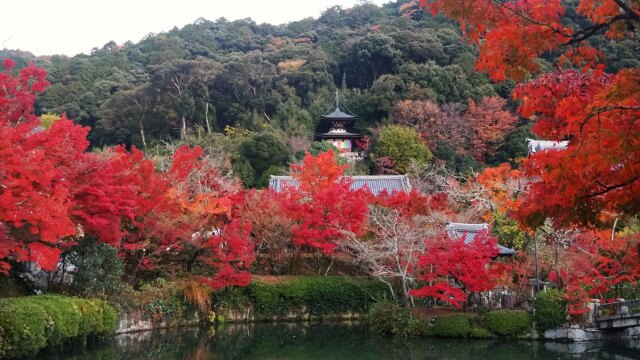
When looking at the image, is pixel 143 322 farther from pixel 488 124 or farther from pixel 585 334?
pixel 488 124

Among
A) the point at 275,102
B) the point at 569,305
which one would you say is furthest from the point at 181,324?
the point at 275,102

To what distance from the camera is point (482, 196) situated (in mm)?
23109

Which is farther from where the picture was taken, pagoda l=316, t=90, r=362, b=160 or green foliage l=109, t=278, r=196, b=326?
pagoda l=316, t=90, r=362, b=160

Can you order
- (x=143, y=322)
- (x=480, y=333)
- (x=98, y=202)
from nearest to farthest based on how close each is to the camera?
(x=98, y=202)
(x=480, y=333)
(x=143, y=322)

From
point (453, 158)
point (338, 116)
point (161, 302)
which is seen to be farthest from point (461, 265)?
point (338, 116)

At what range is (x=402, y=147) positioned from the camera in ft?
109

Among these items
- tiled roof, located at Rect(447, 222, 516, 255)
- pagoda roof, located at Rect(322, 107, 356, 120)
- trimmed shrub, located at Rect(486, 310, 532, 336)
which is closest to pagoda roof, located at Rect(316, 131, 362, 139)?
pagoda roof, located at Rect(322, 107, 356, 120)

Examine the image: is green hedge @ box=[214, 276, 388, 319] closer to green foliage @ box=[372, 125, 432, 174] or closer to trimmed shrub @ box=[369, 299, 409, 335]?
trimmed shrub @ box=[369, 299, 409, 335]

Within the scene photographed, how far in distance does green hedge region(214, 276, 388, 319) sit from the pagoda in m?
19.3

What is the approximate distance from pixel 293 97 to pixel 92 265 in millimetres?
30000

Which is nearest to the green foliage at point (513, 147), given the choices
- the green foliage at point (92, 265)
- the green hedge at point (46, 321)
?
the green foliage at point (92, 265)

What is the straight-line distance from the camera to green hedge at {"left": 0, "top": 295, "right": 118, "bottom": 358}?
1160 centimetres

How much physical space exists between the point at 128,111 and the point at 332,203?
2616cm

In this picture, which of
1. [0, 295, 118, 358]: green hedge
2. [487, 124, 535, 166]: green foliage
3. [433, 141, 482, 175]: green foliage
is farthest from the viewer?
[487, 124, 535, 166]: green foliage
